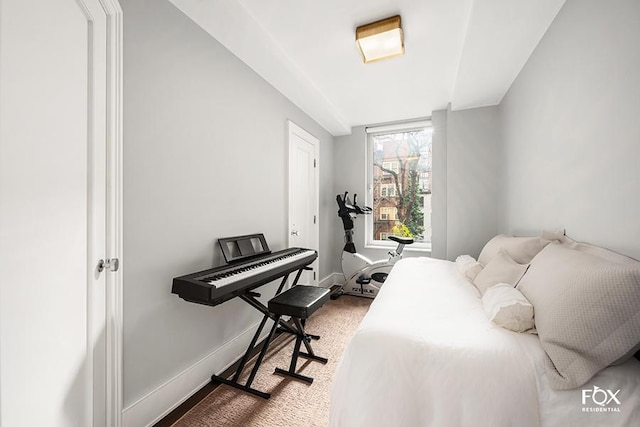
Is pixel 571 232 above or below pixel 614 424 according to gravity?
above

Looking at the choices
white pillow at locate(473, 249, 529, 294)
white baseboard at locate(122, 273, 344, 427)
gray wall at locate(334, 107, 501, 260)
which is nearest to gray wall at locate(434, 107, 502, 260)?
gray wall at locate(334, 107, 501, 260)

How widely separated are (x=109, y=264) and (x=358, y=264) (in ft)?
11.4

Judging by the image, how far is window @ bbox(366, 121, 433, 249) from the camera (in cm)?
402

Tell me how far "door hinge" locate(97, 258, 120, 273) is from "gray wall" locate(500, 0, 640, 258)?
7.70 feet

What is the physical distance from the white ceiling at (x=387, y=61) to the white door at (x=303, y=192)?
47cm

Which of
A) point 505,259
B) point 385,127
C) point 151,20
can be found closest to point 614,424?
point 505,259

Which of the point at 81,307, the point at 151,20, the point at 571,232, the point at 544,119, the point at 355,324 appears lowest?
the point at 355,324

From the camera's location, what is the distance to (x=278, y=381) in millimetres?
1897

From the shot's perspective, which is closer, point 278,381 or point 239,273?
point 239,273

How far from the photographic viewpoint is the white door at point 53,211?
87 cm

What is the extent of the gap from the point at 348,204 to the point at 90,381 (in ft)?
10.9

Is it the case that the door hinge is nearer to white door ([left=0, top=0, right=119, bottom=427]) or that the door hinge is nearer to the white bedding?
white door ([left=0, top=0, right=119, bottom=427])

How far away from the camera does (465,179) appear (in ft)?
10.7

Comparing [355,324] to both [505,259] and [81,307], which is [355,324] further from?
[81,307]
